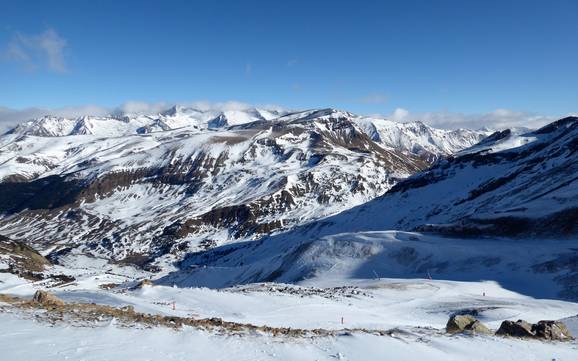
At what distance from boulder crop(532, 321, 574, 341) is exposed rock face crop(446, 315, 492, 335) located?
204cm

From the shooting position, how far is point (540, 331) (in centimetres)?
2167

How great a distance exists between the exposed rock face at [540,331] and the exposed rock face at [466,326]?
2.63 feet

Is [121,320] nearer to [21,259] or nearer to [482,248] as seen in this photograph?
[482,248]

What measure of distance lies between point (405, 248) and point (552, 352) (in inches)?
2022

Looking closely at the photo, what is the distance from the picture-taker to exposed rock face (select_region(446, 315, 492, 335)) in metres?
21.9

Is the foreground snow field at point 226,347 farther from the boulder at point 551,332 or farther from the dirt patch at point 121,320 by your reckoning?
the boulder at point 551,332

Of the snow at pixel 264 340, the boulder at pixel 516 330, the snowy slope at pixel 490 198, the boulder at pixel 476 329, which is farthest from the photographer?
the snowy slope at pixel 490 198

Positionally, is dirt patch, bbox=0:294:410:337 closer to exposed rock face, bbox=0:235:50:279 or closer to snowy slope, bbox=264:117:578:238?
snowy slope, bbox=264:117:578:238

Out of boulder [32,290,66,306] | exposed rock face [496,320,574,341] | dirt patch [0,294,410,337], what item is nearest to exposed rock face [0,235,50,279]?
boulder [32,290,66,306]

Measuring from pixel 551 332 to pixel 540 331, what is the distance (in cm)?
43

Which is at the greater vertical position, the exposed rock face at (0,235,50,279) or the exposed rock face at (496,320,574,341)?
the exposed rock face at (496,320,574,341)

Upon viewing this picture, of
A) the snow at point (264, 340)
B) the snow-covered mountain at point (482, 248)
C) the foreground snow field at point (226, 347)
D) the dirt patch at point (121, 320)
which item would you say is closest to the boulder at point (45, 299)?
the dirt patch at point (121, 320)

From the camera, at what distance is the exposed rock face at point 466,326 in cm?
2193

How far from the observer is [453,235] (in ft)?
252
